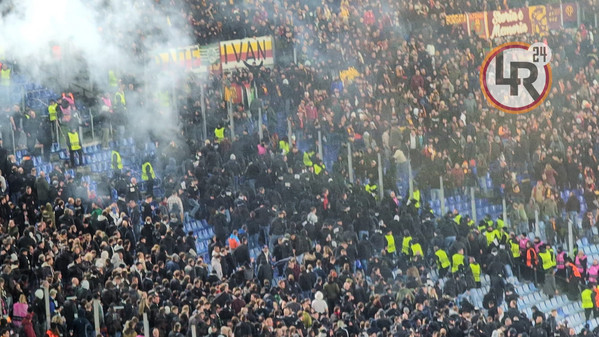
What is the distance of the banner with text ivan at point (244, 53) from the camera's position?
3278 centimetres

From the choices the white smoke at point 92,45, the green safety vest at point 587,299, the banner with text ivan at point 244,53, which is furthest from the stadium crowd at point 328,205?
the white smoke at point 92,45

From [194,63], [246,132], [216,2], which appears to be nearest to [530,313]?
[246,132]

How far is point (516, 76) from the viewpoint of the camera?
1372 inches

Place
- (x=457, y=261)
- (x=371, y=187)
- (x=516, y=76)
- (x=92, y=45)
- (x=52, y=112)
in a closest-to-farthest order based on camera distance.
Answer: (x=457, y=261) < (x=52, y=112) < (x=371, y=187) < (x=92, y=45) < (x=516, y=76)

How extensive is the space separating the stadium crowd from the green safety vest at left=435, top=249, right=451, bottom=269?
0.02m

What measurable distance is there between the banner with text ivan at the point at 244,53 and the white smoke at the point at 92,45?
1.02 metres

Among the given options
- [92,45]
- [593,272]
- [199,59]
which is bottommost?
[593,272]

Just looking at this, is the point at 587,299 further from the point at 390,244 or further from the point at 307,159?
the point at 307,159

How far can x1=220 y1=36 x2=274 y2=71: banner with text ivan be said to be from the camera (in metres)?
32.8

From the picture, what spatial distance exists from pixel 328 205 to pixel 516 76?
26.6 ft

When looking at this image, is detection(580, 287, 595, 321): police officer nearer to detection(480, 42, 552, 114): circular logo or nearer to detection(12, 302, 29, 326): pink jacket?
detection(480, 42, 552, 114): circular logo

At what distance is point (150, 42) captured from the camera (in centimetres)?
3391

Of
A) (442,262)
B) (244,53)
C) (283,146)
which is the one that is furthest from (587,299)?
(244,53)

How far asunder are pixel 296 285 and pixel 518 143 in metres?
8.14
